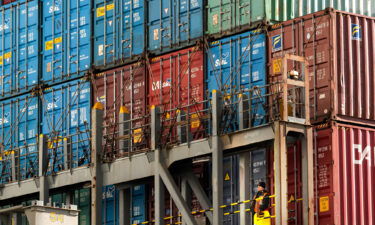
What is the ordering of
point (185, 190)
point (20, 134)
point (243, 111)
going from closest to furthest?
point (243, 111) → point (185, 190) → point (20, 134)

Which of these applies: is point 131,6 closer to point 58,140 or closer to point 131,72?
point 131,72

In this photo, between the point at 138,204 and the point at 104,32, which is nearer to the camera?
the point at 138,204

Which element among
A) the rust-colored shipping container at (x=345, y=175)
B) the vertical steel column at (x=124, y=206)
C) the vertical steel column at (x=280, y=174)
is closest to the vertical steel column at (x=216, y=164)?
the vertical steel column at (x=280, y=174)

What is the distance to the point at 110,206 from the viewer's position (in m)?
41.8

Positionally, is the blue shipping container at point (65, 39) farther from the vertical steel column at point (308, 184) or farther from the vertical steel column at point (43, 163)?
the vertical steel column at point (308, 184)

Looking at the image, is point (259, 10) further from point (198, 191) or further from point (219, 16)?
point (198, 191)

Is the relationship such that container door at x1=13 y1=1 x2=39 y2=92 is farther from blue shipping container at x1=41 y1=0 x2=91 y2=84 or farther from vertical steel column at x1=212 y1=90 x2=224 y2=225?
vertical steel column at x1=212 y1=90 x2=224 y2=225

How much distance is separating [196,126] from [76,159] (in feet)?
18.9

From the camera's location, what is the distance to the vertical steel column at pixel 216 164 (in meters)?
36.3

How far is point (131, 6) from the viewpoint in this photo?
140 feet

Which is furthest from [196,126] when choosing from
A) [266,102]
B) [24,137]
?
[24,137]

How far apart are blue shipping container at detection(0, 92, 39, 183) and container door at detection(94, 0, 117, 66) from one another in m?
3.53

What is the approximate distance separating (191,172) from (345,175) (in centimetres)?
561

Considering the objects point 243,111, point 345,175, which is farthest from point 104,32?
point 345,175
